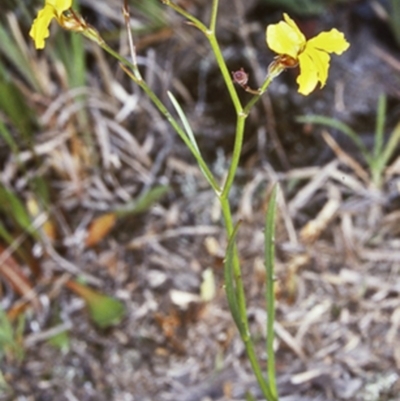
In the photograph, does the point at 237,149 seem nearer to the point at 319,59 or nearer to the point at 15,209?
the point at 319,59

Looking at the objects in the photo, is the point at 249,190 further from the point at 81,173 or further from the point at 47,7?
the point at 47,7

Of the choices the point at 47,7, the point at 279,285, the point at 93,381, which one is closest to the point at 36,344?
the point at 93,381

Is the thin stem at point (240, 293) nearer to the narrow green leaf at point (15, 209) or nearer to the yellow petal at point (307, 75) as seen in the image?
the yellow petal at point (307, 75)

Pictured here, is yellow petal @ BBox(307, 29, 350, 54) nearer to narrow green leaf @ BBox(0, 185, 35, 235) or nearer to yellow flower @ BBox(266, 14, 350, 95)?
yellow flower @ BBox(266, 14, 350, 95)

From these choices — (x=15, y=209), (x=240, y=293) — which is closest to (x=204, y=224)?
(x=15, y=209)

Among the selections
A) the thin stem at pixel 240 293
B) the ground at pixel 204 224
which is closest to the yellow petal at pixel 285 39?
the thin stem at pixel 240 293

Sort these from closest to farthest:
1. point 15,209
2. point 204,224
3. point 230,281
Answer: point 230,281, point 15,209, point 204,224

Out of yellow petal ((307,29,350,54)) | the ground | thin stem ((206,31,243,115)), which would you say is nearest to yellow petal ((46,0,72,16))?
thin stem ((206,31,243,115))
